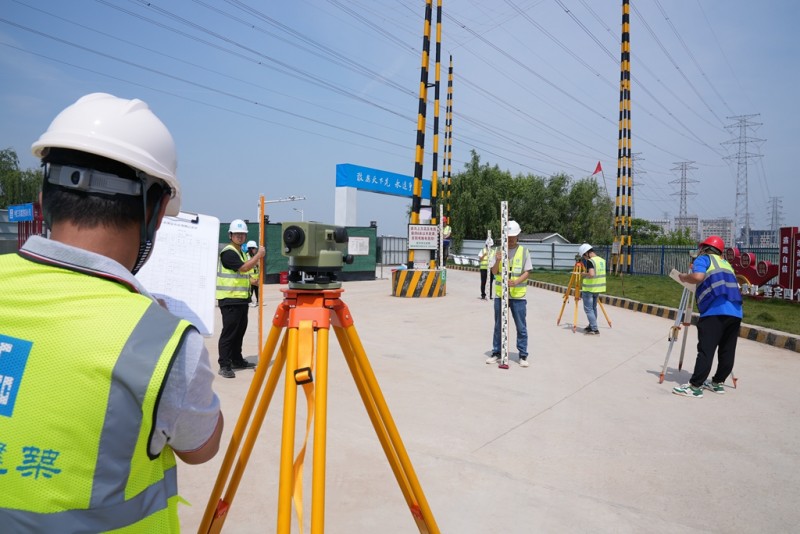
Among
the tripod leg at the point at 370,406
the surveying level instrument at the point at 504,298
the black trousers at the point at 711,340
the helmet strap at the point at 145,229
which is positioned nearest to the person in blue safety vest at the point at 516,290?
the surveying level instrument at the point at 504,298

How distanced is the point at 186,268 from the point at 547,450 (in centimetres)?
295

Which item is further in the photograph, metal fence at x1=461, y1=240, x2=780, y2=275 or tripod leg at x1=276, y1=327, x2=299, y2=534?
metal fence at x1=461, y1=240, x2=780, y2=275

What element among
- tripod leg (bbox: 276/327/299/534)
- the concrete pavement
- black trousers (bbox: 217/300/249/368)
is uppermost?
tripod leg (bbox: 276/327/299/534)

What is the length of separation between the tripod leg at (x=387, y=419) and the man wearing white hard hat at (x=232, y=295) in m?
4.36

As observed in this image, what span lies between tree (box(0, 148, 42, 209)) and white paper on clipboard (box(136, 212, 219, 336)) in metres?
48.5

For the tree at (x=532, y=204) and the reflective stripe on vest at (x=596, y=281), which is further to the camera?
the tree at (x=532, y=204)

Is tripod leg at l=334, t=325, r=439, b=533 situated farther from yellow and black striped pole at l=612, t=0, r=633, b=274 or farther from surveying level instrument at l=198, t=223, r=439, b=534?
yellow and black striped pole at l=612, t=0, r=633, b=274

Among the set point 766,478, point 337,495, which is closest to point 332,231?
point 337,495

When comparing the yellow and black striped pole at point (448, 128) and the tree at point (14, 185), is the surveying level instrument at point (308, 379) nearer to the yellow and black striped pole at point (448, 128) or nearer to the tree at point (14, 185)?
the yellow and black striped pole at point (448, 128)

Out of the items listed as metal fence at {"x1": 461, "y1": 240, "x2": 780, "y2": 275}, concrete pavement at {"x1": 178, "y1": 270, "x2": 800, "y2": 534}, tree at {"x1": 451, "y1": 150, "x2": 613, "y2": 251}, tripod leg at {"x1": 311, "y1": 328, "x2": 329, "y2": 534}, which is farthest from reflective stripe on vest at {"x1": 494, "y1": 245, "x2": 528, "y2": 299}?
tree at {"x1": 451, "y1": 150, "x2": 613, "y2": 251}

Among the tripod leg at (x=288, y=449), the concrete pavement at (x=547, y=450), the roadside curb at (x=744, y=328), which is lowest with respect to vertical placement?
the concrete pavement at (x=547, y=450)

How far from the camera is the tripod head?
7.25ft

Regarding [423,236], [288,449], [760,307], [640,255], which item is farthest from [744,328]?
[640,255]

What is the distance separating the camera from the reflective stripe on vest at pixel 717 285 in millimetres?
5723
